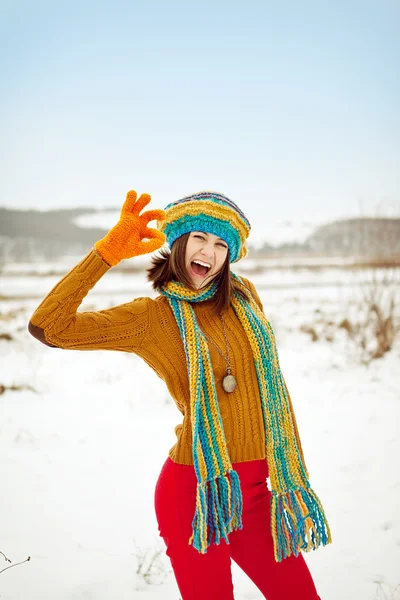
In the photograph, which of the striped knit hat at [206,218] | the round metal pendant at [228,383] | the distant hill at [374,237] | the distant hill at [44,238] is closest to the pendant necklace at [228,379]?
the round metal pendant at [228,383]

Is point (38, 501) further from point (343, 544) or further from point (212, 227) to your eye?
point (212, 227)

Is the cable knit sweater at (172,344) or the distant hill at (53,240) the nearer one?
the cable knit sweater at (172,344)

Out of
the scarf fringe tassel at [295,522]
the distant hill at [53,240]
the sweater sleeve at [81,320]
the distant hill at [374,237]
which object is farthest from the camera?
the distant hill at [53,240]

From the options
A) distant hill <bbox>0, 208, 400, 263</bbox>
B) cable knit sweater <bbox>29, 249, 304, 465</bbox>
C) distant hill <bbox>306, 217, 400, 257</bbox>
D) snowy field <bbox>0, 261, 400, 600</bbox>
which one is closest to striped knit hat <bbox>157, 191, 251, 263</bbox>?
cable knit sweater <bbox>29, 249, 304, 465</bbox>

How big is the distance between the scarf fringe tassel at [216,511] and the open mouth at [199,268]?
0.65 meters

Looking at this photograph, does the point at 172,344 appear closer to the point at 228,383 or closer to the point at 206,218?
the point at 228,383

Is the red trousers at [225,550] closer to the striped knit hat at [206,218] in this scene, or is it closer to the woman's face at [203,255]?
the woman's face at [203,255]

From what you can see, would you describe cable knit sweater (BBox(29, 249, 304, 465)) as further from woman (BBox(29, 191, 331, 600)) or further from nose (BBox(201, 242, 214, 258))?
nose (BBox(201, 242, 214, 258))

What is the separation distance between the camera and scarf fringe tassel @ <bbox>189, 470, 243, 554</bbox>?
1.22 metres

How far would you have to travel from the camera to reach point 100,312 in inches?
50.7

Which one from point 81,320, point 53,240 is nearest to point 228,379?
point 81,320

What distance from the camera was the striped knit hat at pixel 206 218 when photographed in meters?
1.38

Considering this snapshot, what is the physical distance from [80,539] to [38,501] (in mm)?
507

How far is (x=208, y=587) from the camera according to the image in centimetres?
122
